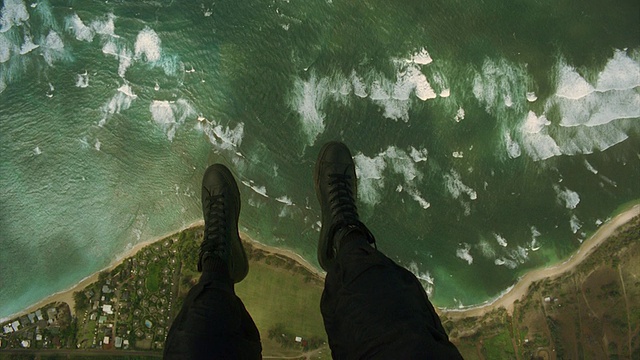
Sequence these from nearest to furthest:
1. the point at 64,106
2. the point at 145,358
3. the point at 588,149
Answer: the point at 145,358 → the point at 64,106 → the point at 588,149

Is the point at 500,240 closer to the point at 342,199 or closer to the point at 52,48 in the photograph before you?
the point at 342,199

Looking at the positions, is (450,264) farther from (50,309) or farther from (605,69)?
(50,309)

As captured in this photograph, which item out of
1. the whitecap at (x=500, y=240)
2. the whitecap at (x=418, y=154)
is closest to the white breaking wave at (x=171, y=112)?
the whitecap at (x=418, y=154)

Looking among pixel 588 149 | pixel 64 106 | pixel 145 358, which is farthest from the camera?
pixel 588 149

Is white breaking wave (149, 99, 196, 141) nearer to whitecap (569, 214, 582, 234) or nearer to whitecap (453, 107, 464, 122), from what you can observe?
whitecap (453, 107, 464, 122)

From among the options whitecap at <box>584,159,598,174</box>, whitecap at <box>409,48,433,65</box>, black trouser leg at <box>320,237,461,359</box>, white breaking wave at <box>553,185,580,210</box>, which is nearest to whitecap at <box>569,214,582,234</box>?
white breaking wave at <box>553,185,580,210</box>

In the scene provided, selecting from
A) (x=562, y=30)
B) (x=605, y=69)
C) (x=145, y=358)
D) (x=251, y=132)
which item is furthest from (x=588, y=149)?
(x=145, y=358)

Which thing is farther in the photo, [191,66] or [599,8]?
[599,8]

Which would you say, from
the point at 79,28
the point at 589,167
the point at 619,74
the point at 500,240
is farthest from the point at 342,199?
the point at 619,74
